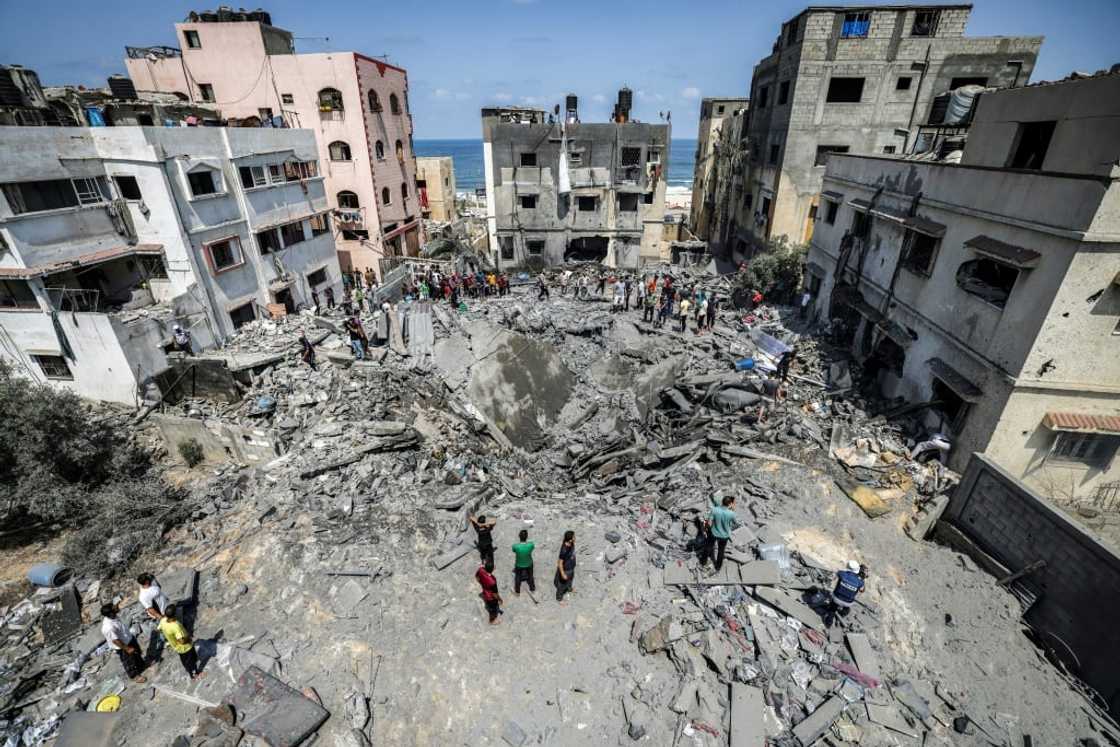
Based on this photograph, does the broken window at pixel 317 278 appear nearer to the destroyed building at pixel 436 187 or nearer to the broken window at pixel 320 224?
the broken window at pixel 320 224

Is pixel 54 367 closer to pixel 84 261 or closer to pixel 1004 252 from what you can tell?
pixel 84 261

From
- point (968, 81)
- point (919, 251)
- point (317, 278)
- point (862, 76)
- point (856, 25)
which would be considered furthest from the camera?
point (317, 278)

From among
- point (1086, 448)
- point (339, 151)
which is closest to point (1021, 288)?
point (1086, 448)

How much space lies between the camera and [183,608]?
895 centimetres

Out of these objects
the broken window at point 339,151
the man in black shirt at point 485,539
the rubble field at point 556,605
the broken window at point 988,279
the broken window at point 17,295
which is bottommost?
the rubble field at point 556,605

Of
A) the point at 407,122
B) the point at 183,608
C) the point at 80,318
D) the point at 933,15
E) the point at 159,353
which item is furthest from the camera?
the point at 407,122

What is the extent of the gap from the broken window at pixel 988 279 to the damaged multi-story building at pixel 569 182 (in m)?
20.9

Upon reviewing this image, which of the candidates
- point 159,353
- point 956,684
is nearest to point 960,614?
point 956,684

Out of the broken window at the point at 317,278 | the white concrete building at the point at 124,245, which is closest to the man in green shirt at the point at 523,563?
the white concrete building at the point at 124,245

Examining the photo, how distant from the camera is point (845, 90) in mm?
25703

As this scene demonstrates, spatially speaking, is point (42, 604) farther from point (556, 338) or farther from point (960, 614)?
point (960, 614)

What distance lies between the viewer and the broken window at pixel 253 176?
2178cm

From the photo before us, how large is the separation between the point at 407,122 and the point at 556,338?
25.9m

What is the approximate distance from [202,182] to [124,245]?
383cm
